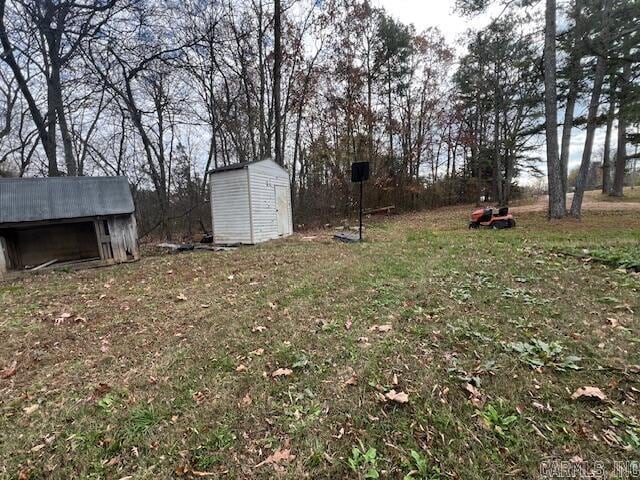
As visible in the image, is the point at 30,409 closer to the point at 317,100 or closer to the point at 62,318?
the point at 62,318

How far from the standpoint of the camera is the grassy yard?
158cm

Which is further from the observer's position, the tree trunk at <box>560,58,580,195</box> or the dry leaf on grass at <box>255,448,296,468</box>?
the tree trunk at <box>560,58,580,195</box>

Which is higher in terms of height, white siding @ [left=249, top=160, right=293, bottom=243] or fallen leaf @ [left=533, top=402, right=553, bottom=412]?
white siding @ [left=249, top=160, right=293, bottom=243]

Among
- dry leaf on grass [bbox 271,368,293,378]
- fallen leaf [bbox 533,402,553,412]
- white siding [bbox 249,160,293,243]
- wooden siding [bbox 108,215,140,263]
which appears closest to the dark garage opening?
wooden siding [bbox 108,215,140,263]

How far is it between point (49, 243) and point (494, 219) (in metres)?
13.1

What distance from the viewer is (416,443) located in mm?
1623

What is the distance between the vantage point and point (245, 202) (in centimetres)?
916

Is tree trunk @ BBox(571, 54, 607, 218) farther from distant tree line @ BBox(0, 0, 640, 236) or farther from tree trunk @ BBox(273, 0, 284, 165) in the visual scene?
tree trunk @ BBox(273, 0, 284, 165)

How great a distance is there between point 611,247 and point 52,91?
50.2 feet

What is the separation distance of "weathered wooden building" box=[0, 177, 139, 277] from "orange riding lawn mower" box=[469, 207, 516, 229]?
10.6 metres

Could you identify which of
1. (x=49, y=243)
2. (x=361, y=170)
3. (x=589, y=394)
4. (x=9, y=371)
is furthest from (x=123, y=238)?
(x=589, y=394)

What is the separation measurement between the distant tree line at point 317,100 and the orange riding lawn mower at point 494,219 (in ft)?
6.05

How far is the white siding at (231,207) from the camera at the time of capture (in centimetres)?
917

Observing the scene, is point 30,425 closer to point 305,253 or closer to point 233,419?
point 233,419
